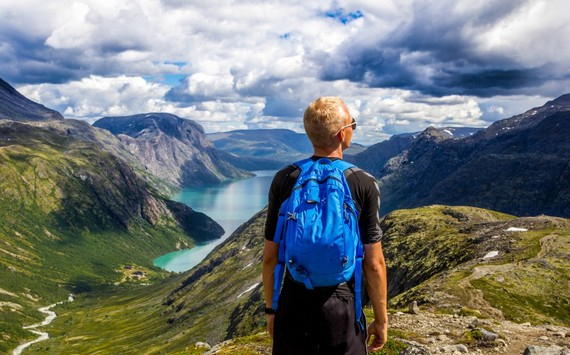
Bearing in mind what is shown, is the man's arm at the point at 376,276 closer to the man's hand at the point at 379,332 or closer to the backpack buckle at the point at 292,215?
the man's hand at the point at 379,332

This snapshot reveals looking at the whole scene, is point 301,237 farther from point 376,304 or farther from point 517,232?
point 517,232

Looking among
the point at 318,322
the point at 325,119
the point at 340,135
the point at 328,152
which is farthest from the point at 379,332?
the point at 325,119

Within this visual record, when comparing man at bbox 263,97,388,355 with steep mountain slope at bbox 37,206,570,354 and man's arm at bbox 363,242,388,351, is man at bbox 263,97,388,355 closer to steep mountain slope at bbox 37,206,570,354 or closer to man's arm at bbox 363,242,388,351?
man's arm at bbox 363,242,388,351

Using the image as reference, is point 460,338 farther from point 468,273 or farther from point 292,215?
point 468,273

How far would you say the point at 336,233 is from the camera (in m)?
9.29

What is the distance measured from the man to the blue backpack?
1.23 ft

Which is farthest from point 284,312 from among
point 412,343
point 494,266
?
point 494,266

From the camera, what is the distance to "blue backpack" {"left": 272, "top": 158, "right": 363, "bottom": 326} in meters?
9.33

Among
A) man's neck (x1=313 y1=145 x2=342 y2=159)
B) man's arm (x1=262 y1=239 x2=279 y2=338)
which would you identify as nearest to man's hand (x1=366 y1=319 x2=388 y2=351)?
man's arm (x1=262 y1=239 x2=279 y2=338)

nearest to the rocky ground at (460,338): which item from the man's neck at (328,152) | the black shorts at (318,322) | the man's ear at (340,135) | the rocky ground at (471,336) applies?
the rocky ground at (471,336)

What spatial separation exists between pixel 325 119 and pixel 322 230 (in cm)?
258

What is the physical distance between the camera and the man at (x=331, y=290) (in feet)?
33.0

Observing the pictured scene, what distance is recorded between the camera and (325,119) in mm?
10148

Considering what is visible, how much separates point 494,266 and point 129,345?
173 meters
